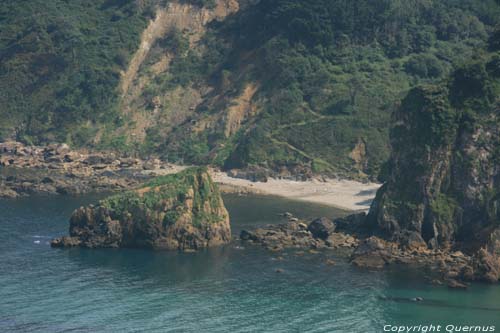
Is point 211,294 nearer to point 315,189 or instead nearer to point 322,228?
point 322,228

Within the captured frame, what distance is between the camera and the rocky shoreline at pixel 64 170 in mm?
152875

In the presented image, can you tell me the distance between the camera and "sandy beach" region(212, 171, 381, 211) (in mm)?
147875

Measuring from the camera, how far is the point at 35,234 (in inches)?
4729

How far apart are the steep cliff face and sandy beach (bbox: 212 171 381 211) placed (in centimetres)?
2680

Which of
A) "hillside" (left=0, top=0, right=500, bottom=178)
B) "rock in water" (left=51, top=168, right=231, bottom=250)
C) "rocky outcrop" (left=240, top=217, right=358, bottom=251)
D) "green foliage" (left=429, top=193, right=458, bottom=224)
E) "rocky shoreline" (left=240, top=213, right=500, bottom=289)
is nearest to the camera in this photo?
"rocky shoreline" (left=240, top=213, right=500, bottom=289)

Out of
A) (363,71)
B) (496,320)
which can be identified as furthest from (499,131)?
(363,71)

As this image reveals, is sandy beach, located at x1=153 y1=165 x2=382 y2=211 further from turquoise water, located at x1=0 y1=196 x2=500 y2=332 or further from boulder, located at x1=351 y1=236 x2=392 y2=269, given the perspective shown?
turquoise water, located at x1=0 y1=196 x2=500 y2=332

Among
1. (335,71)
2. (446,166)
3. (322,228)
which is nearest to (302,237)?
(322,228)

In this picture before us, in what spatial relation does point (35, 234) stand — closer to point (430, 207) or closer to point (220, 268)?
point (220, 268)

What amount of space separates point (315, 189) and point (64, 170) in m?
49.0

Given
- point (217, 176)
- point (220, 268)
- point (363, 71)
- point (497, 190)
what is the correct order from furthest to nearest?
point (363, 71) < point (217, 176) < point (497, 190) < point (220, 268)

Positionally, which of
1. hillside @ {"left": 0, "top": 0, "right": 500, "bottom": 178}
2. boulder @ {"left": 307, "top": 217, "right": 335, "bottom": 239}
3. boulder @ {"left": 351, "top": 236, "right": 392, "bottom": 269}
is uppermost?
hillside @ {"left": 0, "top": 0, "right": 500, "bottom": 178}

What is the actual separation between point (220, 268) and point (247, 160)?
6755cm

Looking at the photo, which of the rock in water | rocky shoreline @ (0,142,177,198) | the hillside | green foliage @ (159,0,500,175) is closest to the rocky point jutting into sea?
the rock in water
